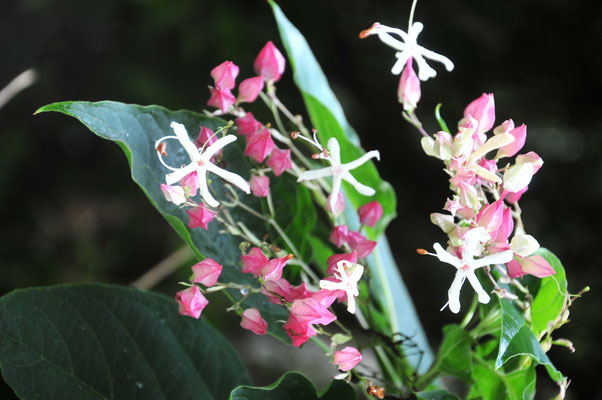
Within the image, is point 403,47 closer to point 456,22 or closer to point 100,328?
point 100,328

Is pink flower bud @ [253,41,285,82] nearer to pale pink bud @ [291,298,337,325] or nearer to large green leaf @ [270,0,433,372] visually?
large green leaf @ [270,0,433,372]

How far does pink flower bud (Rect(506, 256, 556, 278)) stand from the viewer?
28cm

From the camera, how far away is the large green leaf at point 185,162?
0.29m

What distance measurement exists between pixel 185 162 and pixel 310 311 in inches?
5.0

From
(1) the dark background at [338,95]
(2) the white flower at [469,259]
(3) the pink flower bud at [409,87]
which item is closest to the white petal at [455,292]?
(2) the white flower at [469,259]

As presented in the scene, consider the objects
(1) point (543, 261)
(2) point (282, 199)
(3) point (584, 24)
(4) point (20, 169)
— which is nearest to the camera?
(1) point (543, 261)

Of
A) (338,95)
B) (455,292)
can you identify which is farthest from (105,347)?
(338,95)

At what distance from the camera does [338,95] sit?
37.7 inches

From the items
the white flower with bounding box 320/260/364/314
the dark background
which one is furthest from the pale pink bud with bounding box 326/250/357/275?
the dark background

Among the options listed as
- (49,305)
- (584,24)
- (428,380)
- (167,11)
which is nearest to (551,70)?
(584,24)

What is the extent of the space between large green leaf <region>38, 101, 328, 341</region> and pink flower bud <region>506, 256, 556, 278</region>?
0.13m

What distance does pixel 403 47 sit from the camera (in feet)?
1.05

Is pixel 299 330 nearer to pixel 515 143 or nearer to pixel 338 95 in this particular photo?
pixel 515 143

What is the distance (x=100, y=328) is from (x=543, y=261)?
241 millimetres
